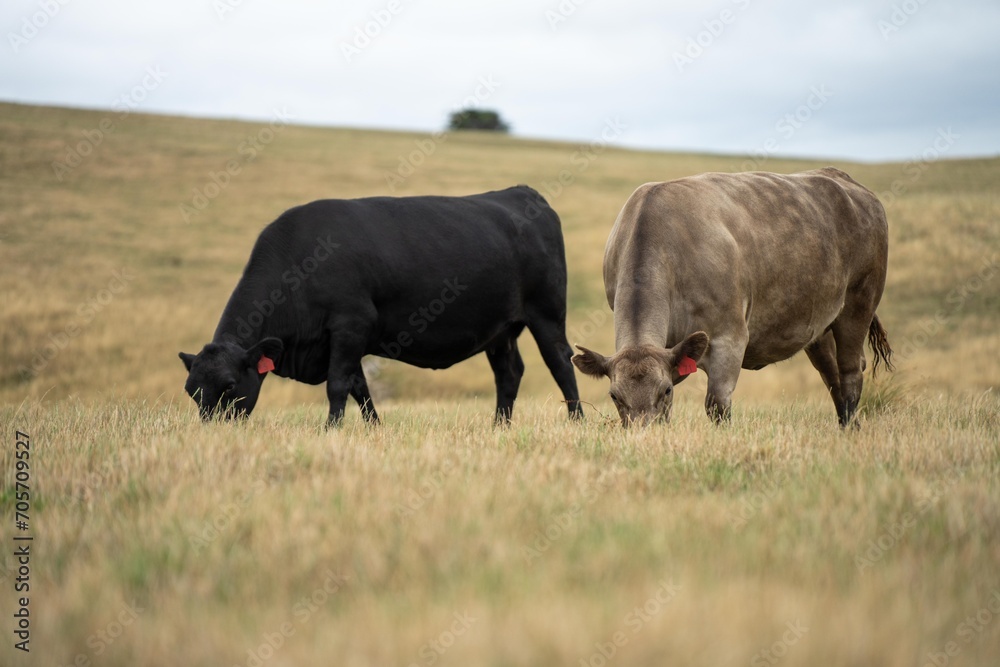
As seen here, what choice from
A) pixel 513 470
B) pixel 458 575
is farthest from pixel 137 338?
pixel 458 575

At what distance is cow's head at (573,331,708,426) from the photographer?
615 cm

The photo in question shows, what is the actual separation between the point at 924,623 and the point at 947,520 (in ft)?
3.89

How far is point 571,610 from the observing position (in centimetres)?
303

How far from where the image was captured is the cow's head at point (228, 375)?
277 inches

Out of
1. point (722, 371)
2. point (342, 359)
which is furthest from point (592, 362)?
point (342, 359)
